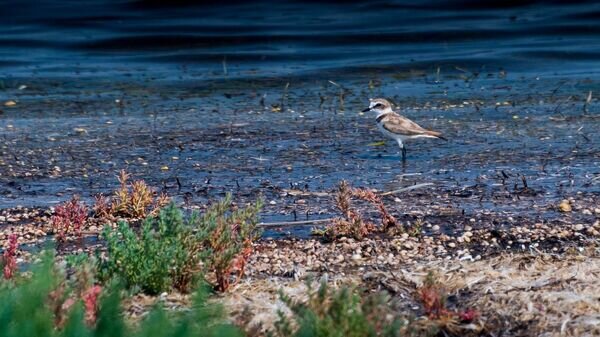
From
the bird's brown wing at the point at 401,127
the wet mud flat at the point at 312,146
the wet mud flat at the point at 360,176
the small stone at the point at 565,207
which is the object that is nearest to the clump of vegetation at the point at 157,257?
the wet mud flat at the point at 360,176

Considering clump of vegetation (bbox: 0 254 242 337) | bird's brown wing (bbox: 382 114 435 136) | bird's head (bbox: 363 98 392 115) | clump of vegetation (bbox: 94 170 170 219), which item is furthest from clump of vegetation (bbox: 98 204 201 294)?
bird's head (bbox: 363 98 392 115)

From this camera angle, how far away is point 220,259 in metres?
5.77

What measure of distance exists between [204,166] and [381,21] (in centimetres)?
1068

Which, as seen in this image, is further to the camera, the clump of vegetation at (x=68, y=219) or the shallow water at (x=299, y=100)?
the shallow water at (x=299, y=100)

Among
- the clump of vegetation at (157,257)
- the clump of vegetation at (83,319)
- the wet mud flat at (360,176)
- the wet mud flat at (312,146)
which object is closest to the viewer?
the clump of vegetation at (83,319)

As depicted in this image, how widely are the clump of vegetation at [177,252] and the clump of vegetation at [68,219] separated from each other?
4.23 ft

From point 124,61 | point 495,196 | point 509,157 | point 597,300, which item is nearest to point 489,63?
point 124,61

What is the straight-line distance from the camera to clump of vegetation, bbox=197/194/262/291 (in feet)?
19.1

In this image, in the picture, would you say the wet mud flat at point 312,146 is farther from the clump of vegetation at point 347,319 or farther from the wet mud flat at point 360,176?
the clump of vegetation at point 347,319

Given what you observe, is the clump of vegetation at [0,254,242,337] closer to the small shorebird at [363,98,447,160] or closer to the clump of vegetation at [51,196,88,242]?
the clump of vegetation at [51,196,88,242]

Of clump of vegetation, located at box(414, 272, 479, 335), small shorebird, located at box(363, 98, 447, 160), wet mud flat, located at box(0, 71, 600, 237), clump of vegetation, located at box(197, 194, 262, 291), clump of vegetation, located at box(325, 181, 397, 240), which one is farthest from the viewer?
small shorebird, located at box(363, 98, 447, 160)

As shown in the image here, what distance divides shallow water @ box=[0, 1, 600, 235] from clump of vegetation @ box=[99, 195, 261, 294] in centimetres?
151

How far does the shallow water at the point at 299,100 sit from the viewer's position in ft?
30.5

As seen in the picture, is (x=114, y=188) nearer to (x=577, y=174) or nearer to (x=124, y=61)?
(x=577, y=174)
